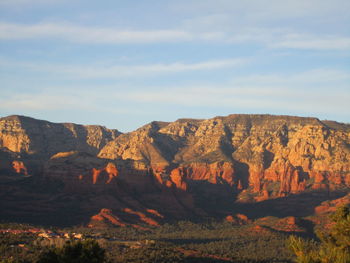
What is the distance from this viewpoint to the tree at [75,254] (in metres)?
75.6

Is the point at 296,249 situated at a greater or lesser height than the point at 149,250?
greater

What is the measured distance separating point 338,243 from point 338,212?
245 inches

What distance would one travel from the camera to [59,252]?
76688 millimetres

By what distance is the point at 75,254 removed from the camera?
7688cm

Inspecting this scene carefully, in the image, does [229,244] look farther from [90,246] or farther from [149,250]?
[90,246]

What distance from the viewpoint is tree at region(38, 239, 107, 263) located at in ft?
248

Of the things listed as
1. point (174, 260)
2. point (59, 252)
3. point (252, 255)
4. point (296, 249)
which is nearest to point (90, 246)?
point (59, 252)

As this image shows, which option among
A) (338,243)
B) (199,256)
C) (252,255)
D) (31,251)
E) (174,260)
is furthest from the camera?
(252,255)

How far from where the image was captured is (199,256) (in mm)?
144375

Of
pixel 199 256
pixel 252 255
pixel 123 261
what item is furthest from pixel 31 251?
pixel 252 255

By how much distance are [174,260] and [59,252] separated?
57834 mm

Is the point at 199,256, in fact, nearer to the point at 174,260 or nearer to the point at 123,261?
the point at 174,260

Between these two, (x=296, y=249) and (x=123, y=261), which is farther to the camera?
(x=123, y=261)

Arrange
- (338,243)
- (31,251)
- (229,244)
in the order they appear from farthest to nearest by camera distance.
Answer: (229,244) < (31,251) < (338,243)
